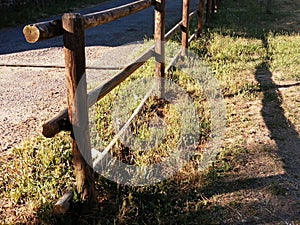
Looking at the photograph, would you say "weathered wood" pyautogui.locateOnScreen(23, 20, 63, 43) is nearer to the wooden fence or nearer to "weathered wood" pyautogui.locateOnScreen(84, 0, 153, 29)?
the wooden fence

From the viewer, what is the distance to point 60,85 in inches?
188

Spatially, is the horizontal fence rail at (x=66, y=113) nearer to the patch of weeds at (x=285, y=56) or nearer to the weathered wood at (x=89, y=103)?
the weathered wood at (x=89, y=103)

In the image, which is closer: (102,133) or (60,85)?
(102,133)

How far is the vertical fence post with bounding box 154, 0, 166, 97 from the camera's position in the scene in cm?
401

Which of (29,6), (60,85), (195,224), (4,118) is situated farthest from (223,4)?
(195,224)

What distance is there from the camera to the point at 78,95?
2102 millimetres

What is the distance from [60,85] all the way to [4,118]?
3.74 ft

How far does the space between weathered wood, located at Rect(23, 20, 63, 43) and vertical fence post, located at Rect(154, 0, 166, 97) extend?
7.43 ft

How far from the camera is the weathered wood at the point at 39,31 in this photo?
1775 millimetres

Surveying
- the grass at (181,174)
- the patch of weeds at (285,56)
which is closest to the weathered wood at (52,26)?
the grass at (181,174)

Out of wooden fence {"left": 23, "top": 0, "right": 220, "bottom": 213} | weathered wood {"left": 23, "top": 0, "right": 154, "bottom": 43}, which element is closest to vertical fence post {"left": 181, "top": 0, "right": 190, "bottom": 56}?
weathered wood {"left": 23, "top": 0, "right": 154, "bottom": 43}

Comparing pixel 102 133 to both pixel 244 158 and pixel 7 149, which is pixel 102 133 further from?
pixel 244 158

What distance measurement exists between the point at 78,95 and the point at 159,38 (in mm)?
2234

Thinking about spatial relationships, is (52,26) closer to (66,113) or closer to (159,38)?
(66,113)
